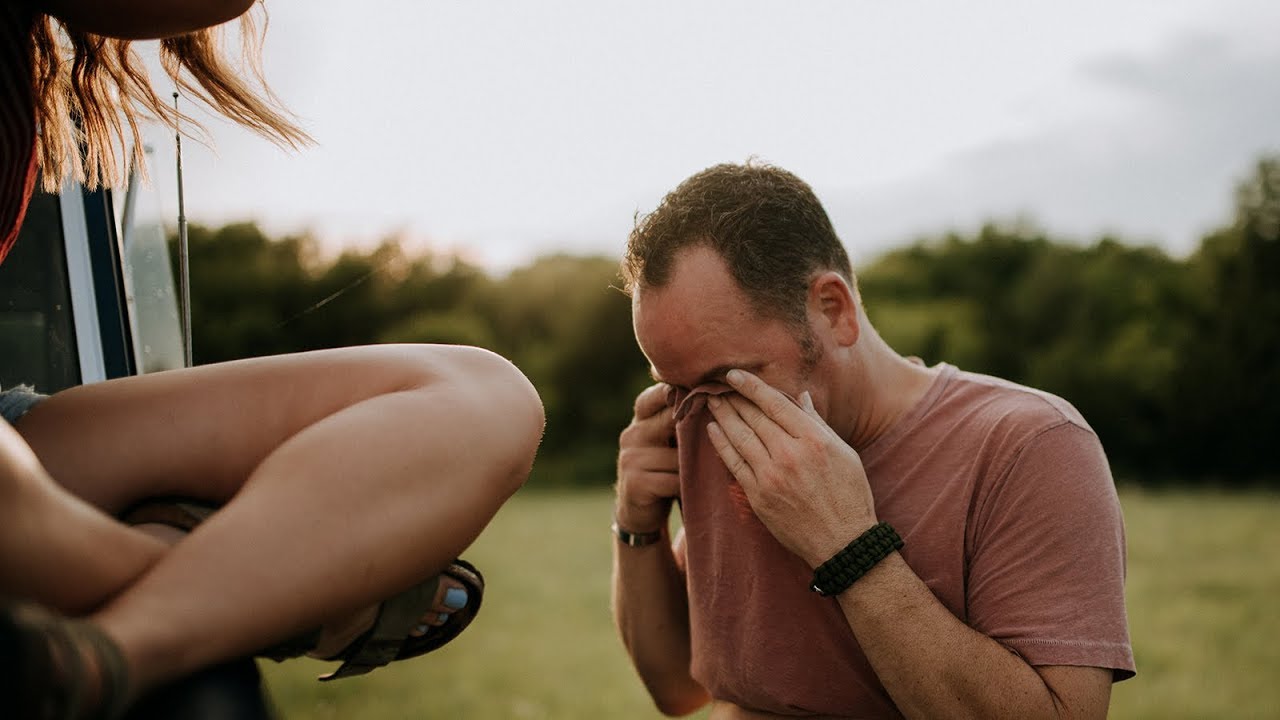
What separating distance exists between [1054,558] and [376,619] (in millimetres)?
1168

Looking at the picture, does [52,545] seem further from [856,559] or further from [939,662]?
[939,662]

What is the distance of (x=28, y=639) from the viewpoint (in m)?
0.70

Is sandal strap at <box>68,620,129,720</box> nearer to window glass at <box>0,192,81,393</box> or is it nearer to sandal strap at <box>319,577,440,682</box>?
sandal strap at <box>319,577,440,682</box>

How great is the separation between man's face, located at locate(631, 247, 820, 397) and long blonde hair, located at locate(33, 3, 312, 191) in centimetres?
78

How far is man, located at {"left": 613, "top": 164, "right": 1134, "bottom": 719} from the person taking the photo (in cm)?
167

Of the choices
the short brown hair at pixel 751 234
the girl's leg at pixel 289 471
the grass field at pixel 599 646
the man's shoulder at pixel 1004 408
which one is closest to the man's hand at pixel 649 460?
the short brown hair at pixel 751 234

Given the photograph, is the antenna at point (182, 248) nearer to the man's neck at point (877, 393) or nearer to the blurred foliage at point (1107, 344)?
the man's neck at point (877, 393)

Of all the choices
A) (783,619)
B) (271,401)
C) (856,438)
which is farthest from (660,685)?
(271,401)

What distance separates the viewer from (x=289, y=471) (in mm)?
A: 971

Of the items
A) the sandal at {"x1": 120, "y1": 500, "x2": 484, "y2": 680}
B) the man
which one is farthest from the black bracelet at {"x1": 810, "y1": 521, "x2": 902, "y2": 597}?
the sandal at {"x1": 120, "y1": 500, "x2": 484, "y2": 680}

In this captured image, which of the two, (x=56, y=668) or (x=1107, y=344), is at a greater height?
(x=56, y=668)

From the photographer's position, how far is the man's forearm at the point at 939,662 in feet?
5.36

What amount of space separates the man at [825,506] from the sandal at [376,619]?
72cm

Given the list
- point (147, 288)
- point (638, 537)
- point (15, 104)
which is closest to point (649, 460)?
point (638, 537)
